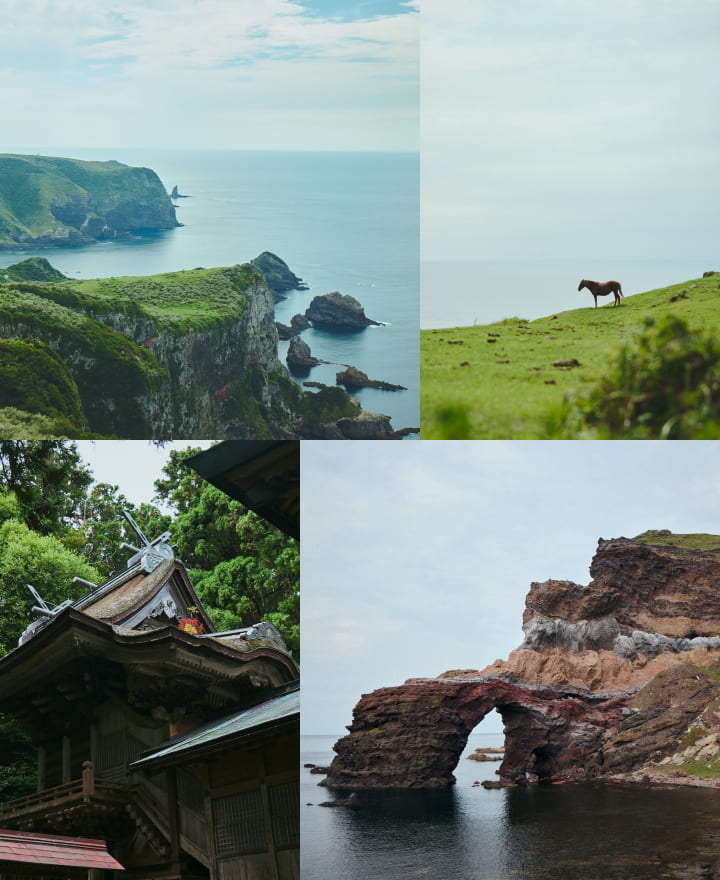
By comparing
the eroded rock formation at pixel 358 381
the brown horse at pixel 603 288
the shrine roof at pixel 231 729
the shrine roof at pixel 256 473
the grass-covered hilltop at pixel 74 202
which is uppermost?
the grass-covered hilltop at pixel 74 202

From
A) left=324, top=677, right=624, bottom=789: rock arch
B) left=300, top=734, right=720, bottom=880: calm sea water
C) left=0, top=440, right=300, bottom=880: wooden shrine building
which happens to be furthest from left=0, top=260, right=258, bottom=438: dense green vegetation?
left=324, top=677, right=624, bottom=789: rock arch

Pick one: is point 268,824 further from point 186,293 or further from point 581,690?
point 581,690

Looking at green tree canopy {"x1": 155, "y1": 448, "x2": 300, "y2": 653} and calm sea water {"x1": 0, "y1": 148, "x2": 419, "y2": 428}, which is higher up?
calm sea water {"x1": 0, "y1": 148, "x2": 419, "y2": 428}

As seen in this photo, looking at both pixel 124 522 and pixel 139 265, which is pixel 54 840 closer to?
pixel 139 265

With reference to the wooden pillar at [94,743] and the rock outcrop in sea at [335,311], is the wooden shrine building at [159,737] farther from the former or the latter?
the rock outcrop in sea at [335,311]

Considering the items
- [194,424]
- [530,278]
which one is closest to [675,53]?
[530,278]

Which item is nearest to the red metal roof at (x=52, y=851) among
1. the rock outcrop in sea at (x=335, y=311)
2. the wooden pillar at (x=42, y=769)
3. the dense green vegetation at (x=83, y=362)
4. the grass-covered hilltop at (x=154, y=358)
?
the wooden pillar at (x=42, y=769)

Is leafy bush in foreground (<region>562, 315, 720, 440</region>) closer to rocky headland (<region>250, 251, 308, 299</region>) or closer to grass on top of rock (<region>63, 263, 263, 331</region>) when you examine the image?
rocky headland (<region>250, 251, 308, 299</region>)
